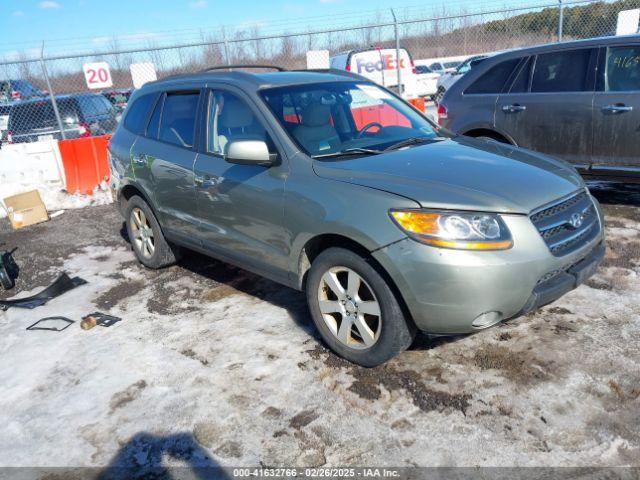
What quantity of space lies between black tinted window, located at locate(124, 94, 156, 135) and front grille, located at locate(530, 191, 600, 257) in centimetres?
364

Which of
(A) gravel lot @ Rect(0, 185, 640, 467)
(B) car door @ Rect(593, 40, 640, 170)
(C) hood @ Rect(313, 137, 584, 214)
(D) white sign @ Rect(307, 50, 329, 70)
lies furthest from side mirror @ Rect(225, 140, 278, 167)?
(D) white sign @ Rect(307, 50, 329, 70)

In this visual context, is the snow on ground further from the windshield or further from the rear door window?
the windshield

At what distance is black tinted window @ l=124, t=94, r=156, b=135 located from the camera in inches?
198

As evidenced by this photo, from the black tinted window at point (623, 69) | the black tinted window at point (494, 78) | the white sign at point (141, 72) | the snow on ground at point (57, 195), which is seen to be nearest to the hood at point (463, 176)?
the black tinted window at point (623, 69)

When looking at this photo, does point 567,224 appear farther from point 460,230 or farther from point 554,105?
point 554,105

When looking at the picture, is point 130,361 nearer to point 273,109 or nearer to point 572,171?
point 273,109

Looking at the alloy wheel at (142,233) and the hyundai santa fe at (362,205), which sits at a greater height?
the hyundai santa fe at (362,205)

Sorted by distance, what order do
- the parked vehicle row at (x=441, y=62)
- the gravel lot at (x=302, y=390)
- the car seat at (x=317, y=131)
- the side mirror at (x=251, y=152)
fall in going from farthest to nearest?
the parked vehicle row at (x=441, y=62) → the car seat at (x=317, y=131) → the side mirror at (x=251, y=152) → the gravel lot at (x=302, y=390)

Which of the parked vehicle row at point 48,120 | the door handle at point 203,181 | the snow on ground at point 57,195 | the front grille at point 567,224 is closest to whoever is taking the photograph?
the front grille at point 567,224

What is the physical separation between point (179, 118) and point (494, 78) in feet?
12.5

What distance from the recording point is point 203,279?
5.10 meters

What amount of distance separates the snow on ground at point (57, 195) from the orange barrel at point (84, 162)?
0.12 m

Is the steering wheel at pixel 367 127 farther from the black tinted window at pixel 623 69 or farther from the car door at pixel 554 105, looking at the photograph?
the black tinted window at pixel 623 69

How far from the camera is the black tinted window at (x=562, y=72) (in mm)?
5688
